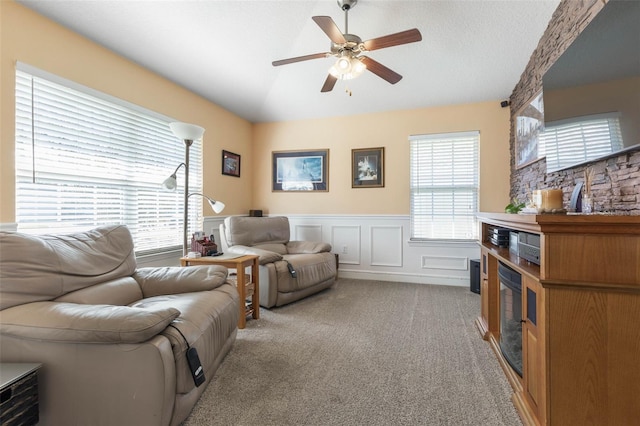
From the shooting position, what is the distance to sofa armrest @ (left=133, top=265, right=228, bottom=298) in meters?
1.94

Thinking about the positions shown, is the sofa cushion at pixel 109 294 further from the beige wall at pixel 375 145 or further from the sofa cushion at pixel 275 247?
the beige wall at pixel 375 145

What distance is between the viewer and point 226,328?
1.80 m

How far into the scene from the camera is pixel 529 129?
2.92 meters

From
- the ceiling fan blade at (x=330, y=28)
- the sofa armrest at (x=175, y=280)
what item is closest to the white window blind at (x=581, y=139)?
Answer: the ceiling fan blade at (x=330, y=28)


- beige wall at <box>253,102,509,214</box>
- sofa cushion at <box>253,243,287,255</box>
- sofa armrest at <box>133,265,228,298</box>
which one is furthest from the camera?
beige wall at <box>253,102,509,214</box>

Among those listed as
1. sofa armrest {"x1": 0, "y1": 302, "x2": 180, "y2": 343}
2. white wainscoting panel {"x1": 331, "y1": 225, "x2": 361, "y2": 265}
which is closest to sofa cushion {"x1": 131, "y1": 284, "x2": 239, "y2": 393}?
sofa armrest {"x1": 0, "y1": 302, "x2": 180, "y2": 343}

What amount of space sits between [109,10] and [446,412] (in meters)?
3.48

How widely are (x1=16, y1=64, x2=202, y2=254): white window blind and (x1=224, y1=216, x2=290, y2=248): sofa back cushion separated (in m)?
0.60

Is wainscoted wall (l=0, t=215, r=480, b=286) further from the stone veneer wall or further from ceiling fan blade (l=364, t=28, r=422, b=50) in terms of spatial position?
ceiling fan blade (l=364, t=28, r=422, b=50)

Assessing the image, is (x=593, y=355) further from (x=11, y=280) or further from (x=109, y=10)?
(x=109, y=10)

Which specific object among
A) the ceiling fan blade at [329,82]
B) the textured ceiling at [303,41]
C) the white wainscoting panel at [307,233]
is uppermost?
the textured ceiling at [303,41]

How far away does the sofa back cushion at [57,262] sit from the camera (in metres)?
A: 1.31

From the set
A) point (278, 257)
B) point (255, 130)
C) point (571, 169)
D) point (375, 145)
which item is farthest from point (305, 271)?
point (255, 130)

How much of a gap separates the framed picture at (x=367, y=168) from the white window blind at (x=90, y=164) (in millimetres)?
2373
